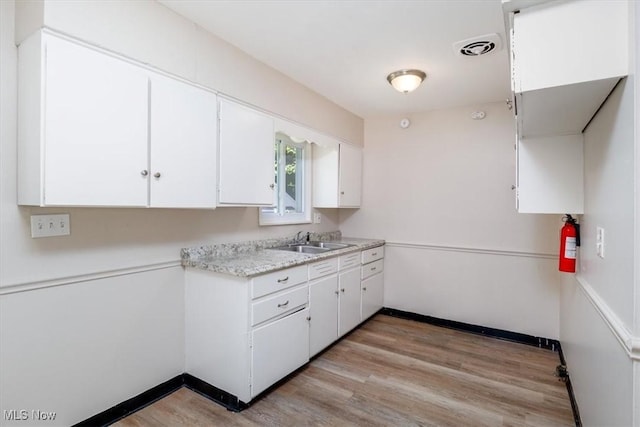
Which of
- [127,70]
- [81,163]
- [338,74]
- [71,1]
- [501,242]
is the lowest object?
[501,242]

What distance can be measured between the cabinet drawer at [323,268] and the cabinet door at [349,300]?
0.16 meters

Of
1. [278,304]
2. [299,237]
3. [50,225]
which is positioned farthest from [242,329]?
[299,237]

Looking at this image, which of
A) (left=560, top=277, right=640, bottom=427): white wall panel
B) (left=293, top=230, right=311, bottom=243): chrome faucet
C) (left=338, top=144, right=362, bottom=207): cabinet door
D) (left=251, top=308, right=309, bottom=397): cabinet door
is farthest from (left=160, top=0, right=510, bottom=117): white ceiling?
(left=251, top=308, right=309, bottom=397): cabinet door

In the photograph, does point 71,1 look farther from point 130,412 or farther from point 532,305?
point 532,305

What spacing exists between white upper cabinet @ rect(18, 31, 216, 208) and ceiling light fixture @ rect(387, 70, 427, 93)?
5.39ft

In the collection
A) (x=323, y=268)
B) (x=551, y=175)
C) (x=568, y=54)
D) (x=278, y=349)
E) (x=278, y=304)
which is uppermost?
(x=568, y=54)

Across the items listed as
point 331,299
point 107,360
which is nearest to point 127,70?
point 107,360

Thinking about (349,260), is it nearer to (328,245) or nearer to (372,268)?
(328,245)

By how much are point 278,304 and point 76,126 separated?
1512 mm

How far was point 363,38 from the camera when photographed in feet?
7.08

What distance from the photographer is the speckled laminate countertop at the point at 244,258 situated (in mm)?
2020

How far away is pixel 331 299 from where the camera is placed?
110 inches

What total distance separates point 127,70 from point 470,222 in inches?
129

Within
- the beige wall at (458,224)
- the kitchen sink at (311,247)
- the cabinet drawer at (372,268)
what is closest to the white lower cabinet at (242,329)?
the kitchen sink at (311,247)
